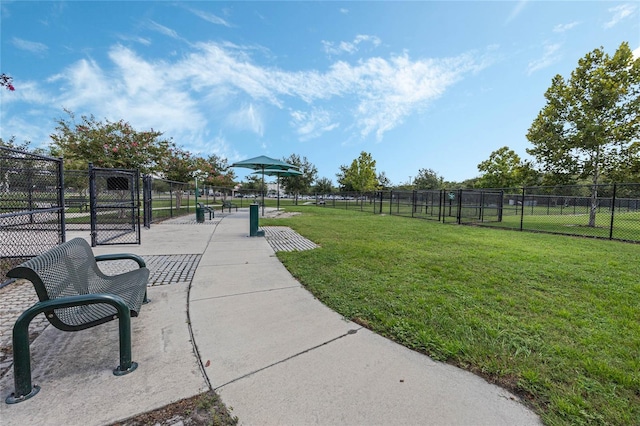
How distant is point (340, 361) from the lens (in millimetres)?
2312

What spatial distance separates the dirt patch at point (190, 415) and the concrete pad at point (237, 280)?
1.89 m

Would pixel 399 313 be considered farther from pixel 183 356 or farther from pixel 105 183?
pixel 105 183

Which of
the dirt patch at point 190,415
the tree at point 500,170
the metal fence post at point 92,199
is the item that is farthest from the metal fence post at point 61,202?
the tree at point 500,170

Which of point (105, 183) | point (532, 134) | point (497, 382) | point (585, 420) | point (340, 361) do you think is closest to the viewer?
point (585, 420)

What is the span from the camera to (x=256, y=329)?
2850 mm

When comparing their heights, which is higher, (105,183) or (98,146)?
(98,146)

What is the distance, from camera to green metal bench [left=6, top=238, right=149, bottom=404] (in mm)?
1868

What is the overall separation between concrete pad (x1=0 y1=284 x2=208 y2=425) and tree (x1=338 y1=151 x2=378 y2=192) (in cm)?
3299

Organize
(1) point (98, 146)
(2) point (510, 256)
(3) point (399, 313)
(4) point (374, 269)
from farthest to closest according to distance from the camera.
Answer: (1) point (98, 146) → (2) point (510, 256) → (4) point (374, 269) → (3) point (399, 313)

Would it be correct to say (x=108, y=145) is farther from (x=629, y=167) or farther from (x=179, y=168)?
(x=629, y=167)

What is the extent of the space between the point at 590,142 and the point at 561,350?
1458 cm

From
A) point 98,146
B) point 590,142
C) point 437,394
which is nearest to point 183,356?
point 437,394

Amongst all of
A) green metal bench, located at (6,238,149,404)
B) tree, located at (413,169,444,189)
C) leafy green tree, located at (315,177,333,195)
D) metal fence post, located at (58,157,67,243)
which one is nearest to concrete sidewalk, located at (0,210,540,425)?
green metal bench, located at (6,238,149,404)

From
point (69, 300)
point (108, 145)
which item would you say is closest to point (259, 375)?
point (69, 300)
